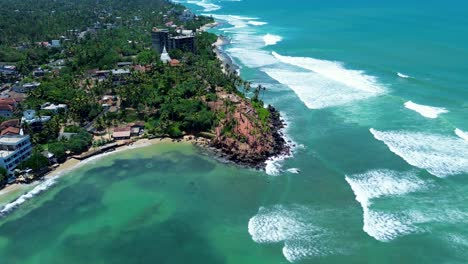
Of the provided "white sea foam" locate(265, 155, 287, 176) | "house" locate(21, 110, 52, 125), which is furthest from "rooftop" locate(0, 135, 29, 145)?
"white sea foam" locate(265, 155, 287, 176)

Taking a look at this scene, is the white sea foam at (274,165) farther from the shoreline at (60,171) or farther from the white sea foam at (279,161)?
the shoreline at (60,171)

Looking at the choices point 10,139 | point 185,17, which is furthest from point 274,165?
point 185,17

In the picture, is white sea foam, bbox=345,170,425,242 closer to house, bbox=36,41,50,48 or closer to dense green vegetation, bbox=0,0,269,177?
dense green vegetation, bbox=0,0,269,177

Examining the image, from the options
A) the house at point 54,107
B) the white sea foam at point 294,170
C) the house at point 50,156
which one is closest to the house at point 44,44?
the house at point 54,107

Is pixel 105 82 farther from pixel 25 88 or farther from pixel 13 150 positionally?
pixel 13 150

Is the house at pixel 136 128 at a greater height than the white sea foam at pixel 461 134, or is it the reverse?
the white sea foam at pixel 461 134

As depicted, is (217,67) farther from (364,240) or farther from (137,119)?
(364,240)
